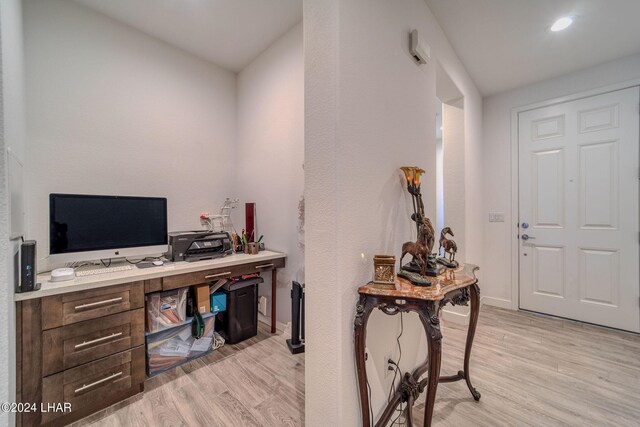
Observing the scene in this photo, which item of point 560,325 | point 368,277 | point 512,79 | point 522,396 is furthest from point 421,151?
point 560,325

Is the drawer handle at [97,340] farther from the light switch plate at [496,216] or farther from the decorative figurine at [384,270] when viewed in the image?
the light switch plate at [496,216]

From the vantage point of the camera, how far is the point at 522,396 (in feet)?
5.14

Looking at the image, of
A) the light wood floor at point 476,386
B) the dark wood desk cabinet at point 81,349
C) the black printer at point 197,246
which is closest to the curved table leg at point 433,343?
the light wood floor at point 476,386

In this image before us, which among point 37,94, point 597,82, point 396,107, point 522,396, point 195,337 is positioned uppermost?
point 597,82

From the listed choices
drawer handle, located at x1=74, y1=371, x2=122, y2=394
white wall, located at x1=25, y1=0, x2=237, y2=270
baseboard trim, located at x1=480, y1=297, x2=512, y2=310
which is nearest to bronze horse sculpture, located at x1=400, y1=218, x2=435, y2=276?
drawer handle, located at x1=74, y1=371, x2=122, y2=394

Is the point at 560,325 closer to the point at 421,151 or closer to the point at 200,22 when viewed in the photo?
the point at 421,151

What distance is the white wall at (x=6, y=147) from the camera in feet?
2.16

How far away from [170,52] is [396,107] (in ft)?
7.69

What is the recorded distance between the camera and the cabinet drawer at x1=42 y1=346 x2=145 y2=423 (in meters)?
1.29

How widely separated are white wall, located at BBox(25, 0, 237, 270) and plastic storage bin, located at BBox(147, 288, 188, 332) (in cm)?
81

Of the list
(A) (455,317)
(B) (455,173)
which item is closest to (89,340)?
(A) (455,317)

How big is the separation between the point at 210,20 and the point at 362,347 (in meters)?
2.74

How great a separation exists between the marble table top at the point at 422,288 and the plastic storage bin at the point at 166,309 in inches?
59.1

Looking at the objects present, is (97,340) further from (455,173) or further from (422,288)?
(455,173)
